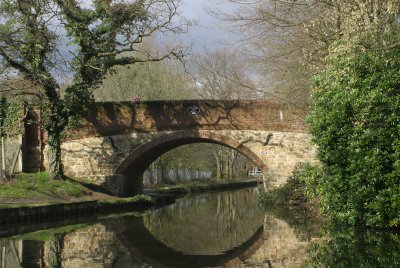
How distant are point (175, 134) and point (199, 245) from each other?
12102 millimetres

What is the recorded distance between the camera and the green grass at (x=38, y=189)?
1817cm

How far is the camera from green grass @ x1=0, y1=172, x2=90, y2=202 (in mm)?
18172

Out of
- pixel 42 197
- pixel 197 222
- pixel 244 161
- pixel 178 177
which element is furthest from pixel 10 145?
pixel 244 161

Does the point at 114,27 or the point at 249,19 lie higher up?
the point at 114,27

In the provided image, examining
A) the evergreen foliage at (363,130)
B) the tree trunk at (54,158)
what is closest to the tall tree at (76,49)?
the tree trunk at (54,158)

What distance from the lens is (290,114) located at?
22.8m

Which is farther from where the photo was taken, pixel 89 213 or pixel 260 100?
pixel 260 100

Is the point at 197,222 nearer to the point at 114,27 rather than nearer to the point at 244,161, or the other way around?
the point at 114,27

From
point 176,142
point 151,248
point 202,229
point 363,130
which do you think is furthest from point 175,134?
point 151,248

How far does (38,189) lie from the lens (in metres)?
19.5

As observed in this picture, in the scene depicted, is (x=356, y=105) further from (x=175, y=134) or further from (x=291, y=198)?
(x=175, y=134)

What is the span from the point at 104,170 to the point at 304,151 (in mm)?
8192

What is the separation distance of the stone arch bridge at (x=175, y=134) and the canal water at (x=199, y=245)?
638 centimetres

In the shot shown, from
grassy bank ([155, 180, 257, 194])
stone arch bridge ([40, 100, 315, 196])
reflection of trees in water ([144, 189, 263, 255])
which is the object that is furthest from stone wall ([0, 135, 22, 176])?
grassy bank ([155, 180, 257, 194])
